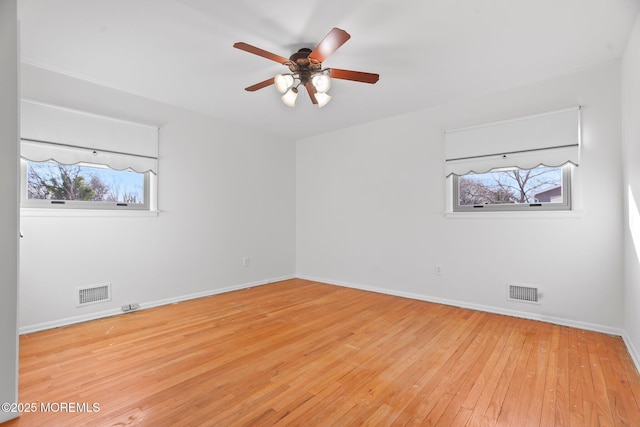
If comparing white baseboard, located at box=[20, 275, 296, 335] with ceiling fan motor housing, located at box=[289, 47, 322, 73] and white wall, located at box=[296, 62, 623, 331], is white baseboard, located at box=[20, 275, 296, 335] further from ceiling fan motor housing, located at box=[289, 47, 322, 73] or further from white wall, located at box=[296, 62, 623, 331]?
ceiling fan motor housing, located at box=[289, 47, 322, 73]

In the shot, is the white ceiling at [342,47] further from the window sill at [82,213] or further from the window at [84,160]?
the window sill at [82,213]

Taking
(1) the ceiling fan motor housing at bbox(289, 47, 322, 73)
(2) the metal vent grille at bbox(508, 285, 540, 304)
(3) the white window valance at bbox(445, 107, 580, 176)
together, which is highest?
(1) the ceiling fan motor housing at bbox(289, 47, 322, 73)

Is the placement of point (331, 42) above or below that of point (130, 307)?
above

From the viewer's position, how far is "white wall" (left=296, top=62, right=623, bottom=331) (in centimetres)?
283

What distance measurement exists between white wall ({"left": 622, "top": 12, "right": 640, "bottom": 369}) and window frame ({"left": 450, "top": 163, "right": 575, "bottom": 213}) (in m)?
0.43

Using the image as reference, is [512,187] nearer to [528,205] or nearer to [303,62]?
[528,205]

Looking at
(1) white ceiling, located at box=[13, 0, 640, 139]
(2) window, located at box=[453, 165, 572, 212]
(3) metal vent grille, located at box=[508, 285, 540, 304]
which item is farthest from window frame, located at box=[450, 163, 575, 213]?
(1) white ceiling, located at box=[13, 0, 640, 139]

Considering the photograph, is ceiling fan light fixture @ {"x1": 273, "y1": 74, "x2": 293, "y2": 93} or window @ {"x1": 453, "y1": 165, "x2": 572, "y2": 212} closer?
ceiling fan light fixture @ {"x1": 273, "y1": 74, "x2": 293, "y2": 93}

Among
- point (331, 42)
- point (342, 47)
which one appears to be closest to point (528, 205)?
point (342, 47)

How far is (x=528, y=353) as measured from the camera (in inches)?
93.0

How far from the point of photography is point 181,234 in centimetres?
389

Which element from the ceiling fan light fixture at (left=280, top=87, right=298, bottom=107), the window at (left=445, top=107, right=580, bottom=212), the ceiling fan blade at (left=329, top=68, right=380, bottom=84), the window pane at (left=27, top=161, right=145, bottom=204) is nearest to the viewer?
the ceiling fan blade at (left=329, top=68, right=380, bottom=84)

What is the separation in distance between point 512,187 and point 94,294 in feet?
15.1

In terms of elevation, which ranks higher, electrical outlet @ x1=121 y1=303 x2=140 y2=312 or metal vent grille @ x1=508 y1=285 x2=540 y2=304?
metal vent grille @ x1=508 y1=285 x2=540 y2=304
